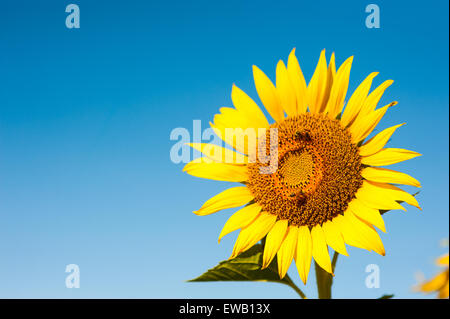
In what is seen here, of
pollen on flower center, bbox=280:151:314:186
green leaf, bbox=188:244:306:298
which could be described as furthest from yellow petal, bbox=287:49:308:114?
green leaf, bbox=188:244:306:298

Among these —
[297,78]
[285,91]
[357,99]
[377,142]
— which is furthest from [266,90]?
[377,142]

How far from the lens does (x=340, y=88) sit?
126 inches

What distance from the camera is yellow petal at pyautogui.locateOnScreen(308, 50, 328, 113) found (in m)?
3.22

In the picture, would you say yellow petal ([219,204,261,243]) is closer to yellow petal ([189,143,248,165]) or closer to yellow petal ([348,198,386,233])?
yellow petal ([189,143,248,165])

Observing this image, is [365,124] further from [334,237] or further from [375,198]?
[334,237]

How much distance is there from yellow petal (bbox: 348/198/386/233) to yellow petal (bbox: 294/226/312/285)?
0.34 m

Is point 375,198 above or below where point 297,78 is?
below

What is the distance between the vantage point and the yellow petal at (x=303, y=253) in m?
2.90

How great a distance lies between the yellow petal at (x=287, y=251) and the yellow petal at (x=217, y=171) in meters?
0.55

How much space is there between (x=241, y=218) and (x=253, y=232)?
5.1 inches

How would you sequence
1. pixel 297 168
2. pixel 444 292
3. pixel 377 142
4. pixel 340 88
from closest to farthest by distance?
pixel 444 292
pixel 377 142
pixel 340 88
pixel 297 168
